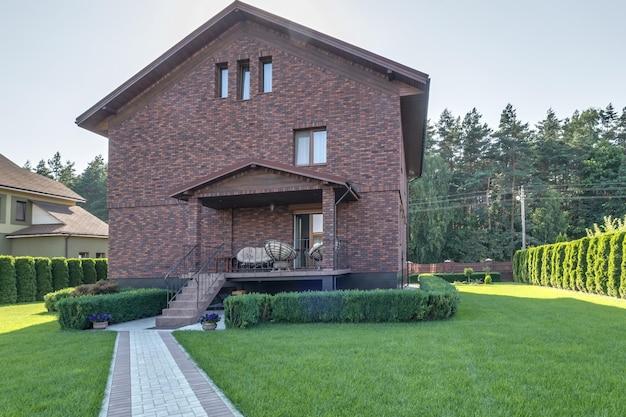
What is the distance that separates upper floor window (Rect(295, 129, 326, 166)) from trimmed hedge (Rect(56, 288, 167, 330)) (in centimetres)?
616

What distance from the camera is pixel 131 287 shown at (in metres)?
15.6

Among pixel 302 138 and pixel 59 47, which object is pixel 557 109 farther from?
pixel 59 47

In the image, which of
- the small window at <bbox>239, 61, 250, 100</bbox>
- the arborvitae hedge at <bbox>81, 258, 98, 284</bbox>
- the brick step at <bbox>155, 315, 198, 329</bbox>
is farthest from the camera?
the arborvitae hedge at <bbox>81, 258, 98, 284</bbox>

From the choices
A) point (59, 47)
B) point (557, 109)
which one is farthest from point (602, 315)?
point (557, 109)

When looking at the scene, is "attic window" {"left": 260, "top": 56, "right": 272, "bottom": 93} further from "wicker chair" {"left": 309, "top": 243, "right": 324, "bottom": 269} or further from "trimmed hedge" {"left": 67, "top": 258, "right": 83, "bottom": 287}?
"trimmed hedge" {"left": 67, "top": 258, "right": 83, "bottom": 287}

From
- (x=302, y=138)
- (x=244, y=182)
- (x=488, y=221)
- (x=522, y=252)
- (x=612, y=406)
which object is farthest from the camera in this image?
(x=488, y=221)

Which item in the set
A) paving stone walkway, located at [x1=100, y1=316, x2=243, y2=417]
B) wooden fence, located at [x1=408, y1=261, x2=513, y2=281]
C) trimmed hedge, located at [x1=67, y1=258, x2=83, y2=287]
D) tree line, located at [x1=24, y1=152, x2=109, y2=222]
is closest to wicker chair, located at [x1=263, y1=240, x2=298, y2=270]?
paving stone walkway, located at [x1=100, y1=316, x2=243, y2=417]

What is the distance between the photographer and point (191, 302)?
1180 centimetres

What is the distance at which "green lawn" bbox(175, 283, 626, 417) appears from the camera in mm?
4543

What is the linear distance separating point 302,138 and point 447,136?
39.2 meters

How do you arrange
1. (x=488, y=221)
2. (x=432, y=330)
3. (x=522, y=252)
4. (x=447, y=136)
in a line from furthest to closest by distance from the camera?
(x=447, y=136) → (x=488, y=221) → (x=522, y=252) → (x=432, y=330)

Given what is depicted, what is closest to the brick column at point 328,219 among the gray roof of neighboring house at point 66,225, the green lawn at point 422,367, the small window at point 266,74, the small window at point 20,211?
the green lawn at point 422,367

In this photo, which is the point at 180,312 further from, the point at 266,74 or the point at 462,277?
the point at 462,277

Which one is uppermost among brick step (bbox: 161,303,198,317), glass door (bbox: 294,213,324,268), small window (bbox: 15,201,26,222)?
small window (bbox: 15,201,26,222)
